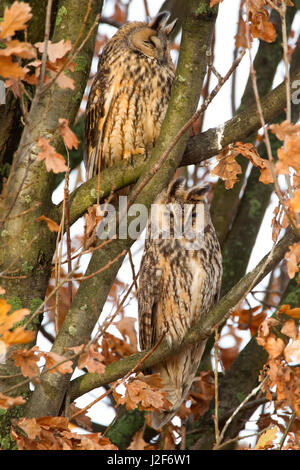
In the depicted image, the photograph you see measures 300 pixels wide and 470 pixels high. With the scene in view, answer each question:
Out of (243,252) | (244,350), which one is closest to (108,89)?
(243,252)

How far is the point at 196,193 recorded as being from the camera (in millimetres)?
3428

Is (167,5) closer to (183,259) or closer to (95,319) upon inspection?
(183,259)

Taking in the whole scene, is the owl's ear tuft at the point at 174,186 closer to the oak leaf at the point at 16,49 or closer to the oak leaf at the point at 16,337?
the oak leaf at the point at 16,49

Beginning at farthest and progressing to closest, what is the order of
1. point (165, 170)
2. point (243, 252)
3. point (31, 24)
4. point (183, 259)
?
point (243, 252)
point (183, 259)
point (31, 24)
point (165, 170)

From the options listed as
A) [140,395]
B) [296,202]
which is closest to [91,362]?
[140,395]

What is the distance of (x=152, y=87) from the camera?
3.48 metres

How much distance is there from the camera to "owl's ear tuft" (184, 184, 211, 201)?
11.2 ft

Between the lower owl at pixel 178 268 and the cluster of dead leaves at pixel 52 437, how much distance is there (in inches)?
44.9

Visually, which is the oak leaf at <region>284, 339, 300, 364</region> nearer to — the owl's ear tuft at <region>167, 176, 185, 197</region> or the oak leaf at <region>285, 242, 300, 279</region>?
the oak leaf at <region>285, 242, 300, 279</region>

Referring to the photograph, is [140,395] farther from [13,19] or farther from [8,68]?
[13,19]

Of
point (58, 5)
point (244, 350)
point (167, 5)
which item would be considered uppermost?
point (167, 5)

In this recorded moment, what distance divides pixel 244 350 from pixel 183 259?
74 cm

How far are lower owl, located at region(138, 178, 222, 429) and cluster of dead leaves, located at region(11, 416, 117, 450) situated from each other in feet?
3.74

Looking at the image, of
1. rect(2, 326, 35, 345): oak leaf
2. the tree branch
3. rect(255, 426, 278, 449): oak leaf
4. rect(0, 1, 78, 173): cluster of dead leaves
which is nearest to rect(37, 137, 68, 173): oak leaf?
rect(0, 1, 78, 173): cluster of dead leaves
